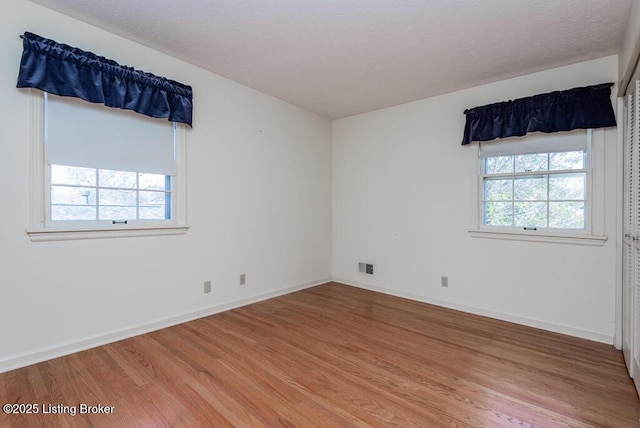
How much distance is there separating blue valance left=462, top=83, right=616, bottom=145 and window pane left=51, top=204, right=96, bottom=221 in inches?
147

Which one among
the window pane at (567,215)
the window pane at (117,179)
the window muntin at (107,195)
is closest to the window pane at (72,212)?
the window muntin at (107,195)

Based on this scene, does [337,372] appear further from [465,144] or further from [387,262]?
[465,144]

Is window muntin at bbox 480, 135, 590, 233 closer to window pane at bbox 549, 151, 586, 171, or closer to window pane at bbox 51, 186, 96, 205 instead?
window pane at bbox 549, 151, 586, 171

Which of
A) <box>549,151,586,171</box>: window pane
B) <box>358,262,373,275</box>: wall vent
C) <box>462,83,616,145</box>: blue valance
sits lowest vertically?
<box>358,262,373,275</box>: wall vent

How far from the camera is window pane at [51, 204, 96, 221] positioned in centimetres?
238

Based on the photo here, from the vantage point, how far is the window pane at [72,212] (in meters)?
2.38

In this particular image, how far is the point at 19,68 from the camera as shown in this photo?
216 cm

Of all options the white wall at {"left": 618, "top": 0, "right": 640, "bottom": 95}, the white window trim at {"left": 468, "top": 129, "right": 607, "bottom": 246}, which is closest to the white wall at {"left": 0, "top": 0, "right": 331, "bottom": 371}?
the white window trim at {"left": 468, "top": 129, "right": 607, "bottom": 246}

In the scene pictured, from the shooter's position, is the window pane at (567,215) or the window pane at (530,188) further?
the window pane at (530,188)

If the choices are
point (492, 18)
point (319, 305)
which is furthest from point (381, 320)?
point (492, 18)

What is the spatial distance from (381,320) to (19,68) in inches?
144

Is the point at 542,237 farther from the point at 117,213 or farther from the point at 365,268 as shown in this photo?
the point at 117,213

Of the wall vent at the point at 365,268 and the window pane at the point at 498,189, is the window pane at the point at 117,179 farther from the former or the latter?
the window pane at the point at 498,189

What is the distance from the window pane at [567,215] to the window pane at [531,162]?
0.39 meters
